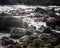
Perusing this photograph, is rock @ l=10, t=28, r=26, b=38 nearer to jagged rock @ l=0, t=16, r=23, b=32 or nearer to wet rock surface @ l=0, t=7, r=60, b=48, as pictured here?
wet rock surface @ l=0, t=7, r=60, b=48

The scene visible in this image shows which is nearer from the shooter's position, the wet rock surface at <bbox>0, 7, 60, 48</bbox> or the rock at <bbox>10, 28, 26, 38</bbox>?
the wet rock surface at <bbox>0, 7, 60, 48</bbox>

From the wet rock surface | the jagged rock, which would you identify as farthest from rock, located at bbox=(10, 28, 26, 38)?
the jagged rock

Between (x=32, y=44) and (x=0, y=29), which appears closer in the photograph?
(x=32, y=44)

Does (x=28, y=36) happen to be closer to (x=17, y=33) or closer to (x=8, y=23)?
(x=17, y=33)

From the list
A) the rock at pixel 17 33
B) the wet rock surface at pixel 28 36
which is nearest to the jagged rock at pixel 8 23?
the wet rock surface at pixel 28 36

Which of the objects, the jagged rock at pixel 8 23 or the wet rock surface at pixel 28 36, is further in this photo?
the jagged rock at pixel 8 23

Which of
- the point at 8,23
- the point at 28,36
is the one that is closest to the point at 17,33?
the point at 28,36

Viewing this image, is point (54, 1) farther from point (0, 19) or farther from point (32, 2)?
point (0, 19)

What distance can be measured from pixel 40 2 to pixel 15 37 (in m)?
24.3

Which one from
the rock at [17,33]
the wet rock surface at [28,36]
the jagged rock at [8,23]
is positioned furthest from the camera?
the jagged rock at [8,23]

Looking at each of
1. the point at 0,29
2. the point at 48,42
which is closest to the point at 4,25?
the point at 0,29

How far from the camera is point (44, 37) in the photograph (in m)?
10.6

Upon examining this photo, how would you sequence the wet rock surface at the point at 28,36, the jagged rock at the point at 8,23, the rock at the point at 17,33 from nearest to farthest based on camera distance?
the wet rock surface at the point at 28,36
the rock at the point at 17,33
the jagged rock at the point at 8,23

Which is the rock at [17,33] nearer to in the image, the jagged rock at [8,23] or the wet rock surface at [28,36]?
the wet rock surface at [28,36]
